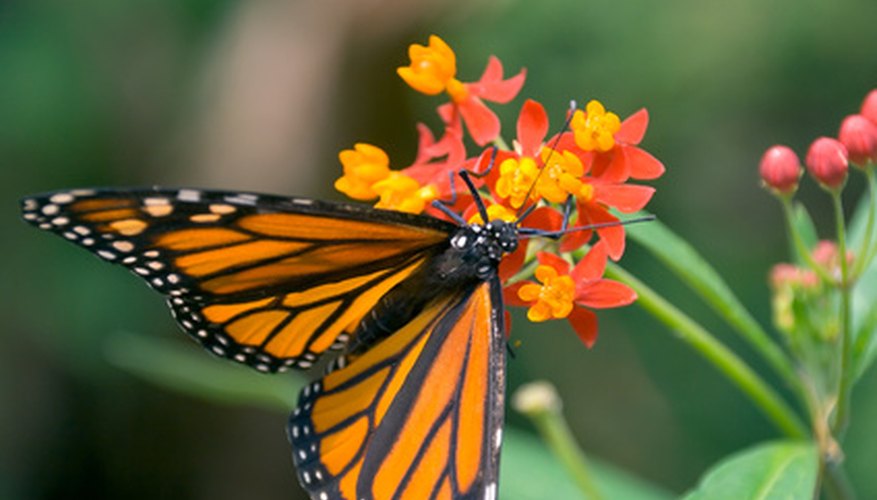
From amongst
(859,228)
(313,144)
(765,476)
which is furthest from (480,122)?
(313,144)

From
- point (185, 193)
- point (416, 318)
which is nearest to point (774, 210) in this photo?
point (416, 318)

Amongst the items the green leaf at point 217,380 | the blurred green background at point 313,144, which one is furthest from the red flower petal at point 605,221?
the blurred green background at point 313,144

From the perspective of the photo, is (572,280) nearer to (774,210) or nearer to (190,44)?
(774,210)

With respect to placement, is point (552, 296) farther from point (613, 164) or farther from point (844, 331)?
point (844, 331)

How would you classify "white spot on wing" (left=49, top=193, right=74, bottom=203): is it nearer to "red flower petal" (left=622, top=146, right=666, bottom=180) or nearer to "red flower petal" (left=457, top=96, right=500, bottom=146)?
"red flower petal" (left=457, top=96, right=500, bottom=146)

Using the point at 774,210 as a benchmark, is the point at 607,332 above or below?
below

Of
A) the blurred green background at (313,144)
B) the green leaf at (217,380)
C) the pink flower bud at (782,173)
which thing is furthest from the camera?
the blurred green background at (313,144)

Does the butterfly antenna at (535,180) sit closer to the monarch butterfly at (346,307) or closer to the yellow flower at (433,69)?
the monarch butterfly at (346,307)
